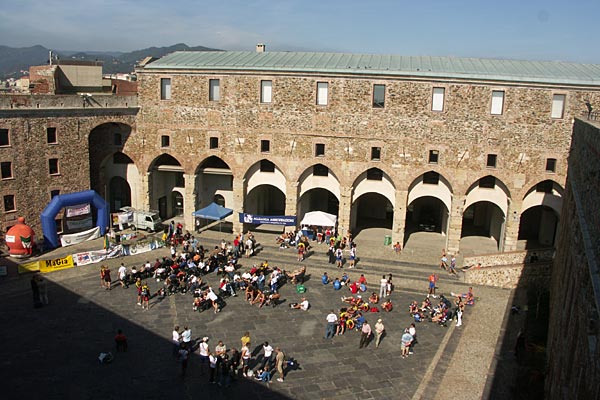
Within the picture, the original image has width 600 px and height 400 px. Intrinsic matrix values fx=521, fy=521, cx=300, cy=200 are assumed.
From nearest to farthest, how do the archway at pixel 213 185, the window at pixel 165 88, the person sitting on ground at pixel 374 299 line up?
1. the person sitting on ground at pixel 374 299
2. the window at pixel 165 88
3. the archway at pixel 213 185

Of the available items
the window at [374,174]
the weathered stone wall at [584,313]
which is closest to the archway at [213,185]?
the window at [374,174]

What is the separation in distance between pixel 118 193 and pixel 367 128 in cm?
2085

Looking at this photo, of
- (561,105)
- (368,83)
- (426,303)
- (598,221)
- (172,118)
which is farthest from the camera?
(172,118)

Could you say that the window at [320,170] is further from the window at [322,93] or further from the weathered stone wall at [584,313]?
the weathered stone wall at [584,313]

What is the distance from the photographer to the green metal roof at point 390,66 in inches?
1235

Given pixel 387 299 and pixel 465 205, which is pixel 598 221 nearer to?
pixel 387 299

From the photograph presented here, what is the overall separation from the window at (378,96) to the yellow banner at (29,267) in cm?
2187

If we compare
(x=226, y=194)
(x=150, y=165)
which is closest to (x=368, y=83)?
(x=226, y=194)

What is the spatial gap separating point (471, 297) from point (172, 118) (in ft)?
75.2

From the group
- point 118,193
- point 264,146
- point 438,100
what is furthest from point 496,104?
point 118,193

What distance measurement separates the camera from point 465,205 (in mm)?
33219

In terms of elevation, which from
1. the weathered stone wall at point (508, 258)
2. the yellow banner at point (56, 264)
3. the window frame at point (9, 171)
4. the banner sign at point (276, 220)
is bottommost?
the yellow banner at point (56, 264)

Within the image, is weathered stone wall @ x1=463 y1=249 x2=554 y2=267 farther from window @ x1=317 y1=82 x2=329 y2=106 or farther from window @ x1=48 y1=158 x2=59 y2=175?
window @ x1=48 y1=158 x2=59 y2=175

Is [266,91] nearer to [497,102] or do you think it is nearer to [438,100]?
[438,100]
